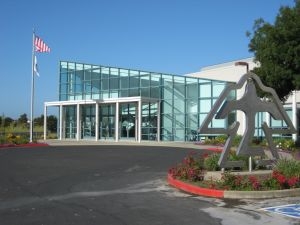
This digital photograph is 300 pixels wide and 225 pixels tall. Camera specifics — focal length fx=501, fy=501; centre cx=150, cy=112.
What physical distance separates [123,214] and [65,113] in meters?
45.3

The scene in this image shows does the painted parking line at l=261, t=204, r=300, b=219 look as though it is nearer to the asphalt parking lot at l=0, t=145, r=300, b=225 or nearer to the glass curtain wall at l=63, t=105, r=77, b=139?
the asphalt parking lot at l=0, t=145, r=300, b=225

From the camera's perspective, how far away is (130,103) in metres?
47.4

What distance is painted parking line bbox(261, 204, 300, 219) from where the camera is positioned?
10.1m

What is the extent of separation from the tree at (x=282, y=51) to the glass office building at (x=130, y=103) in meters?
17.2

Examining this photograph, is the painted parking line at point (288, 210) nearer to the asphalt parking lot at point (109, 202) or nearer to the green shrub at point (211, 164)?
the asphalt parking lot at point (109, 202)

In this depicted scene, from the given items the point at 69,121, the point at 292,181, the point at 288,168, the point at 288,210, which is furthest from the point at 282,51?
the point at 69,121

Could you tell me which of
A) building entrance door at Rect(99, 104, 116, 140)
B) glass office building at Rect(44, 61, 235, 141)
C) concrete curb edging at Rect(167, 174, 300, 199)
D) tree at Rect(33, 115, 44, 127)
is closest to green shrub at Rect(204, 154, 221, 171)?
concrete curb edging at Rect(167, 174, 300, 199)

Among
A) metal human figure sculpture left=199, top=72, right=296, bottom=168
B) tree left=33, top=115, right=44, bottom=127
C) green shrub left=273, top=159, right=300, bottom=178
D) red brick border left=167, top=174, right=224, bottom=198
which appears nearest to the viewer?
red brick border left=167, top=174, right=224, bottom=198

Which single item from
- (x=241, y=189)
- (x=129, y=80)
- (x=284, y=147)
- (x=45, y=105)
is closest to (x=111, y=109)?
(x=129, y=80)

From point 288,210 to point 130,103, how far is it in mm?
37300

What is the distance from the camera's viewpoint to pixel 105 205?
36.0 ft

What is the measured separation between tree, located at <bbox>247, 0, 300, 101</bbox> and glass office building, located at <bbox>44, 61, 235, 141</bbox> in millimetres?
17218

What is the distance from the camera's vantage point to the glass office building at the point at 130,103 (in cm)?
4328

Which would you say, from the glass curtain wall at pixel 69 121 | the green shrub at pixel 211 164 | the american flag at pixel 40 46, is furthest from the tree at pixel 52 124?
the green shrub at pixel 211 164
